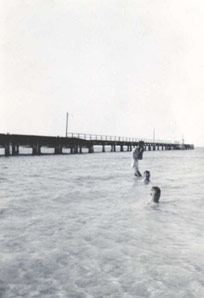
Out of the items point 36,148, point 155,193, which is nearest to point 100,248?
point 155,193

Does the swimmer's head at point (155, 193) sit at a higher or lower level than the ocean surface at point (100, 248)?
higher

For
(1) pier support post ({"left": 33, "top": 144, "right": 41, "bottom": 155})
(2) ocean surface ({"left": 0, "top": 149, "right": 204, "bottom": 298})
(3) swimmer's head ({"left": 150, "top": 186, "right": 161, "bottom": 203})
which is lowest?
(2) ocean surface ({"left": 0, "top": 149, "right": 204, "bottom": 298})

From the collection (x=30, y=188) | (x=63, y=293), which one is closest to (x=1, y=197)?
(x=30, y=188)

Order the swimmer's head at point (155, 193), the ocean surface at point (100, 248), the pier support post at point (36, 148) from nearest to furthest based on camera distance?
the ocean surface at point (100, 248) → the swimmer's head at point (155, 193) → the pier support post at point (36, 148)

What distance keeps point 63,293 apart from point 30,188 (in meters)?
7.82

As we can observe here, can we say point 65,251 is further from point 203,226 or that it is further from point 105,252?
point 203,226


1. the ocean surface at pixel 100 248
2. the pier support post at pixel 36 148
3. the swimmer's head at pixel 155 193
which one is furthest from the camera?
the pier support post at pixel 36 148

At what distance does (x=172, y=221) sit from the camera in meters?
6.61

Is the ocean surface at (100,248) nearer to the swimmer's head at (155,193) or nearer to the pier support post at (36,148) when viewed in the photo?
the swimmer's head at (155,193)

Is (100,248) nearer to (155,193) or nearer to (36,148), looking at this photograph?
(155,193)

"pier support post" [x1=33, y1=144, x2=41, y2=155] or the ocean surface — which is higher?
"pier support post" [x1=33, y1=144, x2=41, y2=155]

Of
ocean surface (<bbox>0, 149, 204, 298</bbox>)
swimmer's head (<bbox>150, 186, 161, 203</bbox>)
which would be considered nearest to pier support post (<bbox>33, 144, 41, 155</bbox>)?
ocean surface (<bbox>0, 149, 204, 298</bbox>)

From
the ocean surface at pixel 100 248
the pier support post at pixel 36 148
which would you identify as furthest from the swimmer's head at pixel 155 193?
the pier support post at pixel 36 148

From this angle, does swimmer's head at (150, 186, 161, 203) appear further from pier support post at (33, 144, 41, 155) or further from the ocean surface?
pier support post at (33, 144, 41, 155)
